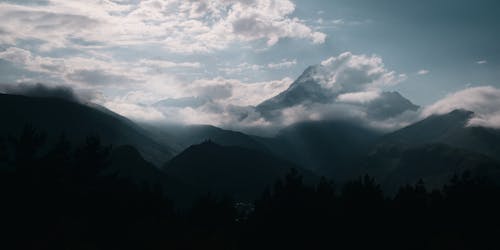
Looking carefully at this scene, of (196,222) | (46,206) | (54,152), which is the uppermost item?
(54,152)

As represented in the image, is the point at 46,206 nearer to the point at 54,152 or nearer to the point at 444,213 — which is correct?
the point at 54,152

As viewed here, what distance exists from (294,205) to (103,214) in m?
33.3

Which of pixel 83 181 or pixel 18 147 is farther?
pixel 83 181

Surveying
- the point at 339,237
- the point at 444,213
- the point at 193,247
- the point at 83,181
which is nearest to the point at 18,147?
the point at 83,181

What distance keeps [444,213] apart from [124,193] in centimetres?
6048

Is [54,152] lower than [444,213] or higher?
higher

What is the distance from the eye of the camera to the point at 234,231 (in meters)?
107

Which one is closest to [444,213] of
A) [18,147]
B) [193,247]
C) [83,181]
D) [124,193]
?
[193,247]

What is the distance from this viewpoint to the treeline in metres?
69.3

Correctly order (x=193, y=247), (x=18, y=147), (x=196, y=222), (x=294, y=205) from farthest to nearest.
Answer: (x=196, y=222) < (x=294, y=205) < (x=18, y=147) < (x=193, y=247)

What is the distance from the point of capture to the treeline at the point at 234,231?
69.3m

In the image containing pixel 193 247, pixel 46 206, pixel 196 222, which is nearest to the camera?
pixel 46 206

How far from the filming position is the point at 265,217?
93562mm

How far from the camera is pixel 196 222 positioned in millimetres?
119375
